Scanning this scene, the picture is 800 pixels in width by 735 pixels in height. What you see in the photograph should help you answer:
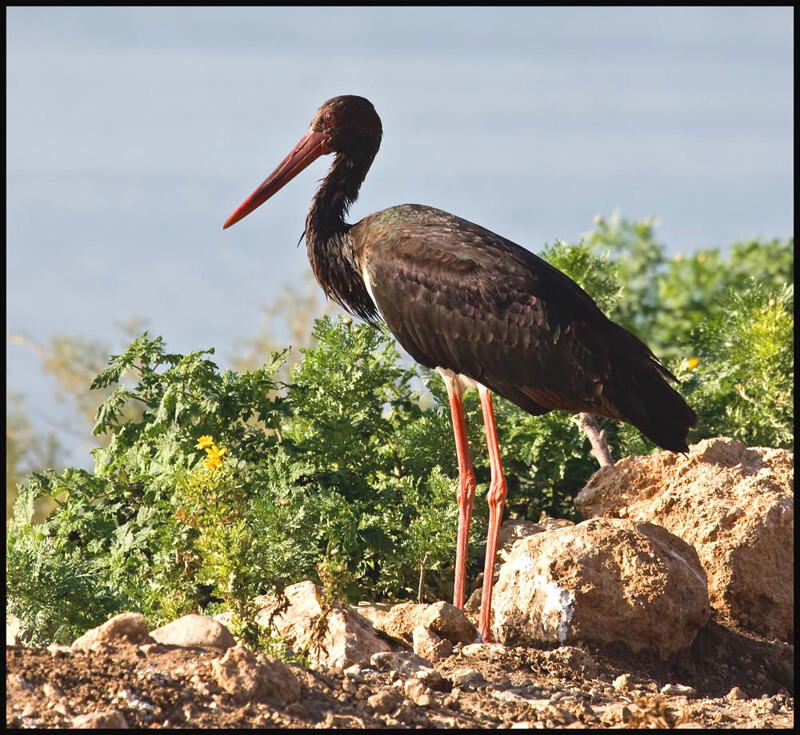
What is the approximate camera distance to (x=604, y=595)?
20.0ft

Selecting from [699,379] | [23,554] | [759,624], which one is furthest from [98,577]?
[699,379]

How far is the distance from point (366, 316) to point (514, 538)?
1.64 meters

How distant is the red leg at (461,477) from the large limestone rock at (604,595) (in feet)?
1.35

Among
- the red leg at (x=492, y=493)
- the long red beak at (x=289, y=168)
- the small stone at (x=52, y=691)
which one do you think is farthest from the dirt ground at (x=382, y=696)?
the long red beak at (x=289, y=168)

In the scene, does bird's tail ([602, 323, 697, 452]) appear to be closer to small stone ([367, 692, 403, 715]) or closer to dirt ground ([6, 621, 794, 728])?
dirt ground ([6, 621, 794, 728])

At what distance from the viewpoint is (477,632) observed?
19.8 feet

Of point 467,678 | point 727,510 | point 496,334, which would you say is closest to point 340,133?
point 496,334

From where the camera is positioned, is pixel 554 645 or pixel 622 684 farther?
pixel 554 645

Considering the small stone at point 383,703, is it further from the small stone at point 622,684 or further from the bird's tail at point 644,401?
the bird's tail at point 644,401

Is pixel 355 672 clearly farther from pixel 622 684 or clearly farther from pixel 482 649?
pixel 622 684

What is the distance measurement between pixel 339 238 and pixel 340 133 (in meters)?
0.75

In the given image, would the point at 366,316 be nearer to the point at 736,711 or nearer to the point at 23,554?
the point at 23,554

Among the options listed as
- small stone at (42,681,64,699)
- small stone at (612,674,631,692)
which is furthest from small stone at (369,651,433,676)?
small stone at (42,681,64,699)

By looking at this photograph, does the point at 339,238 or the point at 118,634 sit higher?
the point at 339,238
